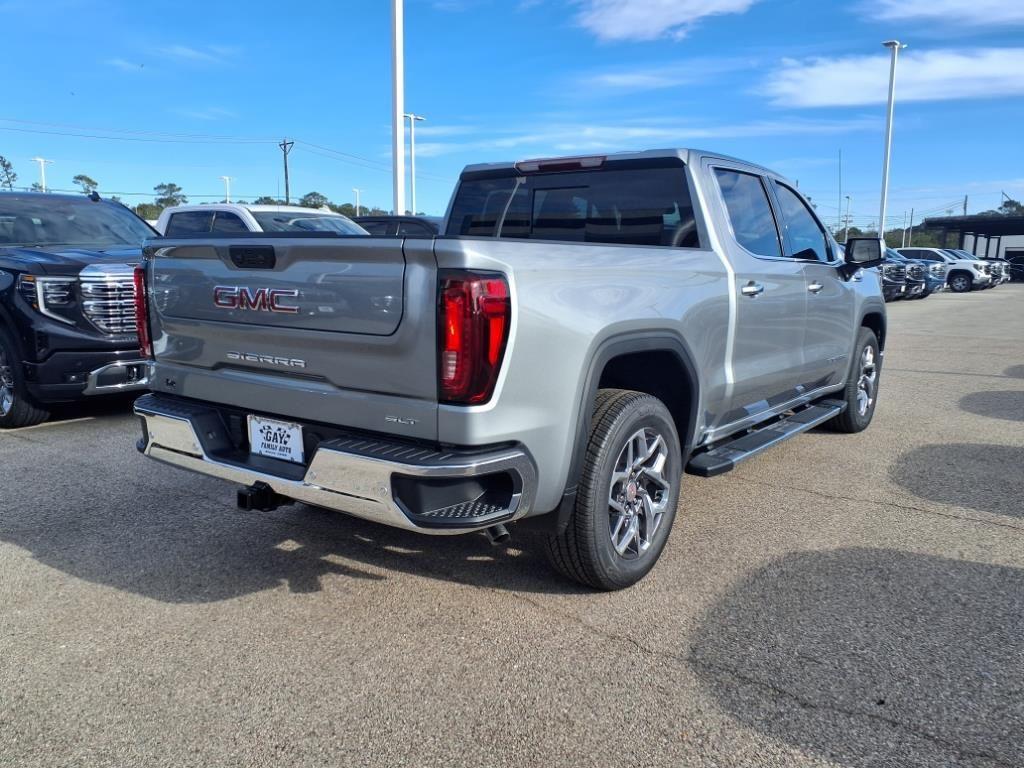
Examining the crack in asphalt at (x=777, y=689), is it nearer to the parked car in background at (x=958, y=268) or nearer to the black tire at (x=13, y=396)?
the black tire at (x=13, y=396)

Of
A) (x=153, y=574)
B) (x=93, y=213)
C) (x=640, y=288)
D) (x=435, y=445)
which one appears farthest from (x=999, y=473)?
(x=93, y=213)

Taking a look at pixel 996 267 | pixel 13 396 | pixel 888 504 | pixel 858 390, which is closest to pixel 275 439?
pixel 888 504

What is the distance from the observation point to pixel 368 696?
9.05 ft

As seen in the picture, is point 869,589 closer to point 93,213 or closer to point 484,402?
point 484,402

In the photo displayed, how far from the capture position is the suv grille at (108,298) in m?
6.29

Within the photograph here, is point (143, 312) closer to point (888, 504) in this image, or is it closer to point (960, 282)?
point (888, 504)

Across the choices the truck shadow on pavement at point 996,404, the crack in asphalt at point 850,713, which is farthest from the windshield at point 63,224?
the truck shadow on pavement at point 996,404

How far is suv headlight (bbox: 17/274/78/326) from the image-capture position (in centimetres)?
619

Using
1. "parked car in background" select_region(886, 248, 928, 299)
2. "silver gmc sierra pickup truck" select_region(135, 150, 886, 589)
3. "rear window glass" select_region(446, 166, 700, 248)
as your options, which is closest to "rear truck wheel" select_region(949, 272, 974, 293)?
"parked car in background" select_region(886, 248, 928, 299)

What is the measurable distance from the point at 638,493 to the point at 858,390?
142 inches

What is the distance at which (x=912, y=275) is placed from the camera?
89.8ft

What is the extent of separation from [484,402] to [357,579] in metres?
1.36

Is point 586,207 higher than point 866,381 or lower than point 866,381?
higher

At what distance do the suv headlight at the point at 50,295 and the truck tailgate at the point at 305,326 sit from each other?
299 cm
